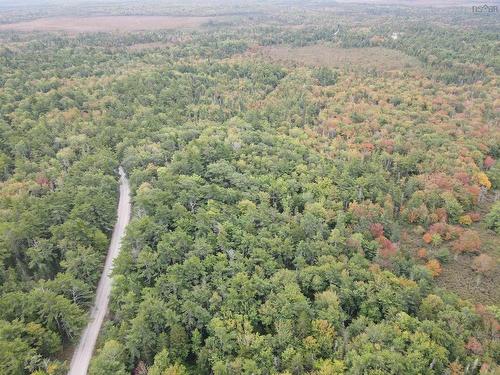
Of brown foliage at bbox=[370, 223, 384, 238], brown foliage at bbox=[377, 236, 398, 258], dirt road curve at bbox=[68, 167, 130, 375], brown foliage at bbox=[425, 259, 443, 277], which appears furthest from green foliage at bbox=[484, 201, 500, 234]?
dirt road curve at bbox=[68, 167, 130, 375]

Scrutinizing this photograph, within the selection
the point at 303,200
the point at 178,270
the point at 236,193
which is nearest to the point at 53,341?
the point at 178,270

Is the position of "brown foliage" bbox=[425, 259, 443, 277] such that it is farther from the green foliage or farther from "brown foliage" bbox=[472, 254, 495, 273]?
the green foliage

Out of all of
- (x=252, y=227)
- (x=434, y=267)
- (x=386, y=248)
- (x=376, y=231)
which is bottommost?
(x=434, y=267)

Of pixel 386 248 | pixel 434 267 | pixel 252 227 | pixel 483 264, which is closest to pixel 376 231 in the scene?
pixel 386 248

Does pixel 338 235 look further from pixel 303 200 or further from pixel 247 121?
pixel 247 121

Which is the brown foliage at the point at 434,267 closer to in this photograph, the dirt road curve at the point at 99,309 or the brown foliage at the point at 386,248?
the brown foliage at the point at 386,248

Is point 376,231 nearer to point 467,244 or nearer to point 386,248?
point 386,248
